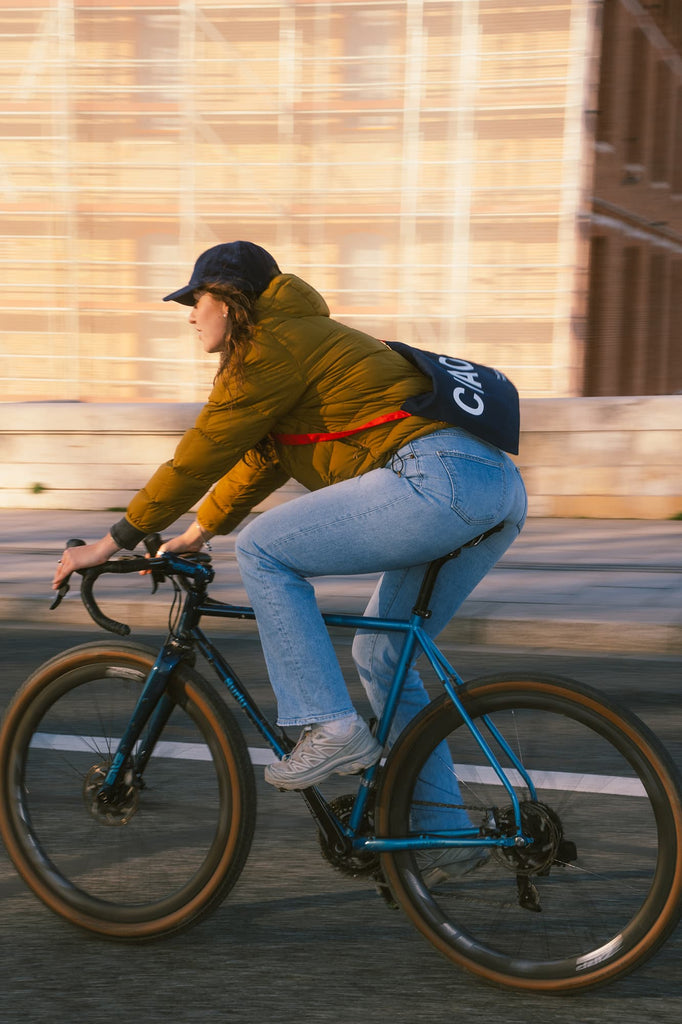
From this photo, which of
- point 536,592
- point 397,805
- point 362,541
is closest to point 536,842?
point 397,805

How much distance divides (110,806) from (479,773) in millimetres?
929

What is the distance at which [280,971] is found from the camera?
3.15 metres

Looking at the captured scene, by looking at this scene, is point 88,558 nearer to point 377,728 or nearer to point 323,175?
point 377,728

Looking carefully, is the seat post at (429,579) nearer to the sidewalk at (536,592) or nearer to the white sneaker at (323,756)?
the white sneaker at (323,756)

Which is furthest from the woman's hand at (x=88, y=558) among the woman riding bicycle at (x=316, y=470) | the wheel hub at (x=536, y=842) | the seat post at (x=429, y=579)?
the wheel hub at (x=536, y=842)

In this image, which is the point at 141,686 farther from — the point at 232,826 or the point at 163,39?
the point at 163,39

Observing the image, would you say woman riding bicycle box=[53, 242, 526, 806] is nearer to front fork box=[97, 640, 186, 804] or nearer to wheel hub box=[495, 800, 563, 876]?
front fork box=[97, 640, 186, 804]

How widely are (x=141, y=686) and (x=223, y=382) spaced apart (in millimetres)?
766

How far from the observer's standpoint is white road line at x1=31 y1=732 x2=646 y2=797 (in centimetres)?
289

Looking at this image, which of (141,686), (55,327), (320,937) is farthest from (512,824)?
(55,327)

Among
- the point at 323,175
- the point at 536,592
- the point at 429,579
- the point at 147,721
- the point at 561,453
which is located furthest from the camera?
the point at 323,175

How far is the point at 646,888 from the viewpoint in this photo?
9.46 ft

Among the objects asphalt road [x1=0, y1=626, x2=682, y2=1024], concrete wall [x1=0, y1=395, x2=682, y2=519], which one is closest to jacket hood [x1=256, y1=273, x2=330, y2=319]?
asphalt road [x1=0, y1=626, x2=682, y2=1024]

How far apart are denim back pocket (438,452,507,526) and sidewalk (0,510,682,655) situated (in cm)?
344
